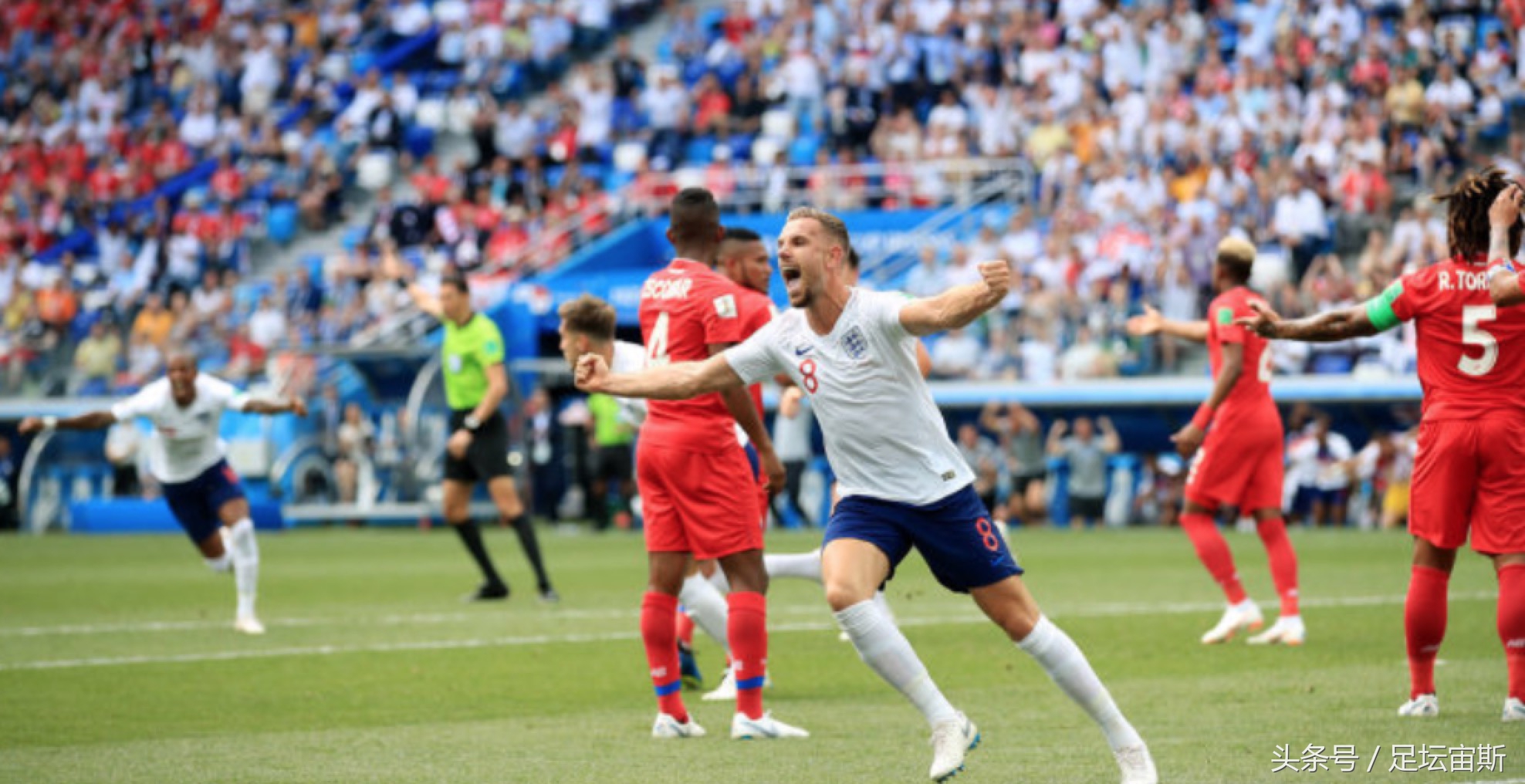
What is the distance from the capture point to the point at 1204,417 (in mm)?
12602

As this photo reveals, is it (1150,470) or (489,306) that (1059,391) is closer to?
(1150,470)

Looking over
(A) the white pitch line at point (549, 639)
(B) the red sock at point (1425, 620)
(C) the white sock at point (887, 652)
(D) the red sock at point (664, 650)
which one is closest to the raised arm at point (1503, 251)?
(B) the red sock at point (1425, 620)

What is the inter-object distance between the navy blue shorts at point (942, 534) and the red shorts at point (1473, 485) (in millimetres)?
2339

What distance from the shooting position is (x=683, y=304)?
30.8 feet

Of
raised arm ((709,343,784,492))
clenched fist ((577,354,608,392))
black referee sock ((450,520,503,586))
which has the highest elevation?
clenched fist ((577,354,608,392))

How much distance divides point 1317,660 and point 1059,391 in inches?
640

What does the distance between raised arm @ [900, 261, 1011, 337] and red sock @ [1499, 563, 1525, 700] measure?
10.1 ft

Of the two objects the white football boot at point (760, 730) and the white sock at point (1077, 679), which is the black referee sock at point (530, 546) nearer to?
the white football boot at point (760, 730)

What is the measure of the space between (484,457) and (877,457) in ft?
30.3

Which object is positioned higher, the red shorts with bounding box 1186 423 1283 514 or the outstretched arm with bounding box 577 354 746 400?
the outstretched arm with bounding box 577 354 746 400

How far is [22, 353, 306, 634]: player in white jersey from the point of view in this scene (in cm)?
1451

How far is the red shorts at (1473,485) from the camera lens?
870cm

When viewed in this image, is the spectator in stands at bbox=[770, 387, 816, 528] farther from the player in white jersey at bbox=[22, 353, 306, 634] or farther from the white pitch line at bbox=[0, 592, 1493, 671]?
the player in white jersey at bbox=[22, 353, 306, 634]

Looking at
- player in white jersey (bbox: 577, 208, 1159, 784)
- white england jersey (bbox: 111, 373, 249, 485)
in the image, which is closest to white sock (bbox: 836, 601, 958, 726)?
player in white jersey (bbox: 577, 208, 1159, 784)
